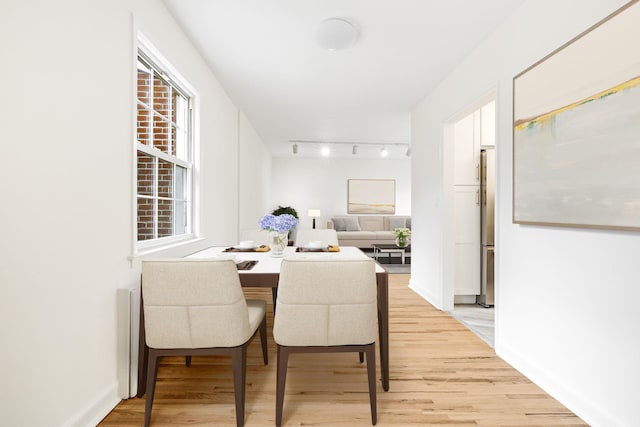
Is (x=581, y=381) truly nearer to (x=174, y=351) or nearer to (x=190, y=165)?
(x=174, y=351)

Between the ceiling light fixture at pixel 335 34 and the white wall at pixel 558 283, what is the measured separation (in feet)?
3.57

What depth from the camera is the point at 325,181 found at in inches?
336

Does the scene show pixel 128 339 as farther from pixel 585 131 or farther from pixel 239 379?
pixel 585 131

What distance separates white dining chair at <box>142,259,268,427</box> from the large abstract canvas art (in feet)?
5.78

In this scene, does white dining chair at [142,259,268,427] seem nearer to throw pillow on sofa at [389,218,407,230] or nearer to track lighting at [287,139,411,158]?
track lighting at [287,139,411,158]

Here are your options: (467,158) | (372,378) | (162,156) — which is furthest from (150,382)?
(467,158)

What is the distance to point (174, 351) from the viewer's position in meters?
1.57

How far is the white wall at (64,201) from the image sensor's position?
3.78ft

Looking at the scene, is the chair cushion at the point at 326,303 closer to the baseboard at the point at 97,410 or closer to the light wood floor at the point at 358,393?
the light wood floor at the point at 358,393

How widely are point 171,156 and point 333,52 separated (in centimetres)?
160

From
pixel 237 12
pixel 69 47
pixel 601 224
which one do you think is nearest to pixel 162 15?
pixel 237 12

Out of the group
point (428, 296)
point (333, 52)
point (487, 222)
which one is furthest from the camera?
point (428, 296)

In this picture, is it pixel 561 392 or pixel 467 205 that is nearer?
pixel 561 392

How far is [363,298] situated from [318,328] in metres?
0.26
